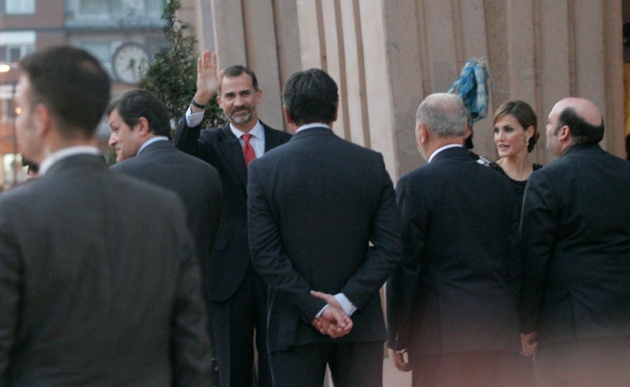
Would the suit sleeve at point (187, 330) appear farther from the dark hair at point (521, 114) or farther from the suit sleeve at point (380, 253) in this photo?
the dark hair at point (521, 114)

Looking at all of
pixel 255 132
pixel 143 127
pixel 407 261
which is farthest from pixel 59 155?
pixel 255 132

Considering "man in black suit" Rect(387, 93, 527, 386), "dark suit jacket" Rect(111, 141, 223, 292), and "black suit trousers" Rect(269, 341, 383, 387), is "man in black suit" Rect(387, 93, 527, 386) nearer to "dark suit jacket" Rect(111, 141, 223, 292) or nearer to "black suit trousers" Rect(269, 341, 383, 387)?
"black suit trousers" Rect(269, 341, 383, 387)

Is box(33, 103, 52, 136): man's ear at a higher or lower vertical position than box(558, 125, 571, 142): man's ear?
higher

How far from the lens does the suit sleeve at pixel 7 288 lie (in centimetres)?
278

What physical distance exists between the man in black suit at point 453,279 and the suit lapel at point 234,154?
1188mm

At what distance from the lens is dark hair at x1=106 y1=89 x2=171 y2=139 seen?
5.26m

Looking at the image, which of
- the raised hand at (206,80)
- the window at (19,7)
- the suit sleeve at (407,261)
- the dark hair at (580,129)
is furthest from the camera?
the window at (19,7)

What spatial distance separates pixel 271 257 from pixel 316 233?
0.75 ft

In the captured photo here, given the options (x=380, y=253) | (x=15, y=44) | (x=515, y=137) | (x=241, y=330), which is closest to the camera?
(x=380, y=253)

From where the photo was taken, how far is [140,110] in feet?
17.3

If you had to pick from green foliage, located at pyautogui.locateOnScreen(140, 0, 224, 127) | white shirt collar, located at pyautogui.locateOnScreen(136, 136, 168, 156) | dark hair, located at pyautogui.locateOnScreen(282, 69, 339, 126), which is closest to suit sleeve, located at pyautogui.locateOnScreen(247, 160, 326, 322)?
dark hair, located at pyautogui.locateOnScreen(282, 69, 339, 126)

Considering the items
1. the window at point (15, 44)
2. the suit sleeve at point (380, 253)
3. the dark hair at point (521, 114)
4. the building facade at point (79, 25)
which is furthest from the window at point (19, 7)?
the suit sleeve at point (380, 253)

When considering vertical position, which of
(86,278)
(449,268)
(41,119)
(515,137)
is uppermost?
(41,119)

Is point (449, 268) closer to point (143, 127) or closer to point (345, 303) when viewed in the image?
point (345, 303)
